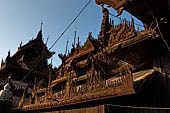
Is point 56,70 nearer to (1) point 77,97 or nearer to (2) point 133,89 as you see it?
(1) point 77,97

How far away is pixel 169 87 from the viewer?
6578mm

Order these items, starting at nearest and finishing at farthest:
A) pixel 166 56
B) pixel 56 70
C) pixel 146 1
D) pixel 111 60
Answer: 1. pixel 146 1
2. pixel 166 56
3. pixel 111 60
4. pixel 56 70

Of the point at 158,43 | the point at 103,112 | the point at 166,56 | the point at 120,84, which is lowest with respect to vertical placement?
the point at 103,112

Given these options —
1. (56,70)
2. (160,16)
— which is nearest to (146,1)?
(160,16)

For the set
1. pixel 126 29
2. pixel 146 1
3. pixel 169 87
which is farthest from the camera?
pixel 126 29

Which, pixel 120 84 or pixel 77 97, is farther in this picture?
pixel 77 97

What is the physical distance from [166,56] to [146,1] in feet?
11.1

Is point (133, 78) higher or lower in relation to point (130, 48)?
lower

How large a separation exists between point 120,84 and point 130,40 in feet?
6.47

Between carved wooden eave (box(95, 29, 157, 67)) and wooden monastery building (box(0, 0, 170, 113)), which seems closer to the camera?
wooden monastery building (box(0, 0, 170, 113))

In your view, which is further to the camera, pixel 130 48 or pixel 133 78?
pixel 133 78

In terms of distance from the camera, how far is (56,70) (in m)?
18.9

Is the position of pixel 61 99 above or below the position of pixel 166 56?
below

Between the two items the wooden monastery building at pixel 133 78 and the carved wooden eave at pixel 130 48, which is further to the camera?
the carved wooden eave at pixel 130 48
